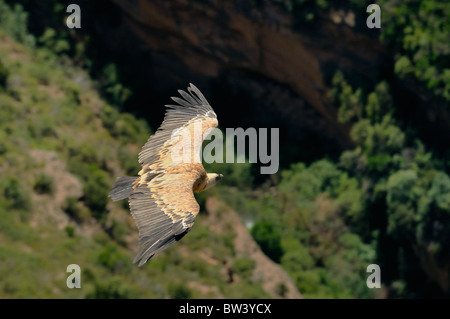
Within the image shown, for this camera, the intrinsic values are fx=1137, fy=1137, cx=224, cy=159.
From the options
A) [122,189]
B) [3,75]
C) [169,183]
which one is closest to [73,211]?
[3,75]

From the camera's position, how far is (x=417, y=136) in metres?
40.9

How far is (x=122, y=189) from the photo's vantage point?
20.1m

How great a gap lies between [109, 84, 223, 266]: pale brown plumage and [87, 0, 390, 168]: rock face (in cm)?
2144

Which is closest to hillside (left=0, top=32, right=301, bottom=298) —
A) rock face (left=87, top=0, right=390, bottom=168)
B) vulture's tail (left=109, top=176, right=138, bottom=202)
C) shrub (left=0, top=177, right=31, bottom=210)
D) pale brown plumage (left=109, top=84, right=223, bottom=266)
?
shrub (left=0, top=177, right=31, bottom=210)

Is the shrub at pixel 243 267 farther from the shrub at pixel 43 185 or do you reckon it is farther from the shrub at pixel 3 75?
the shrub at pixel 3 75

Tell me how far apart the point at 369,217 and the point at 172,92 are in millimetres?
9596

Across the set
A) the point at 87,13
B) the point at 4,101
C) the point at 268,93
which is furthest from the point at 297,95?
the point at 4,101

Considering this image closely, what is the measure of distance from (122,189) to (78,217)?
57.6 feet

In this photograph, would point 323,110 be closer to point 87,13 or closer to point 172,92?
point 172,92

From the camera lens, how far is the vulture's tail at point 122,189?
19953 mm

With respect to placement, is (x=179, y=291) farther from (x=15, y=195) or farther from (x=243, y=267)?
(x=15, y=195)

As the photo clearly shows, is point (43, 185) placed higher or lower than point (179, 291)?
higher

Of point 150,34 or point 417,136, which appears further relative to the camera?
point 150,34

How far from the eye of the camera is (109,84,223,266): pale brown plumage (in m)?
18.0
